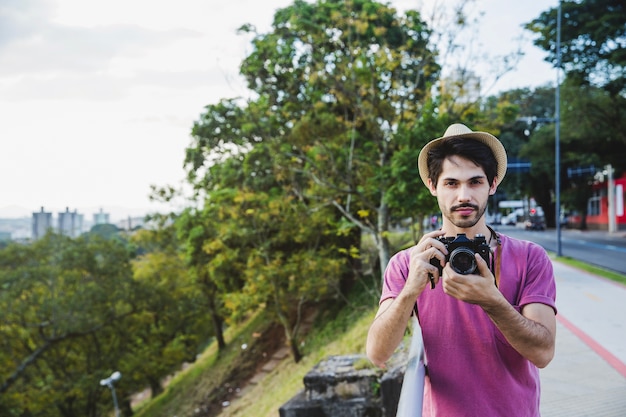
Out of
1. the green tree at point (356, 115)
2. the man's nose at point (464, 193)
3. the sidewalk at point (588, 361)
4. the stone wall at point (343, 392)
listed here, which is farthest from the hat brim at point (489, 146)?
the green tree at point (356, 115)

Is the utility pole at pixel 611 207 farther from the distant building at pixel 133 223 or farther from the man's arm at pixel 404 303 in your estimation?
the man's arm at pixel 404 303

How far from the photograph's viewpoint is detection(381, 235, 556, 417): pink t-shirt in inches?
61.5

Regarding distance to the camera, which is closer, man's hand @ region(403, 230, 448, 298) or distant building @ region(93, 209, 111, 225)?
man's hand @ region(403, 230, 448, 298)

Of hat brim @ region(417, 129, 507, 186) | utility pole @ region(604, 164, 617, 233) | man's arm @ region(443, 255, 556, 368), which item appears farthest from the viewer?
utility pole @ region(604, 164, 617, 233)

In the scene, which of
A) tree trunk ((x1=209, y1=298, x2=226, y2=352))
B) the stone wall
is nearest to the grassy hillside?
tree trunk ((x1=209, y1=298, x2=226, y2=352))

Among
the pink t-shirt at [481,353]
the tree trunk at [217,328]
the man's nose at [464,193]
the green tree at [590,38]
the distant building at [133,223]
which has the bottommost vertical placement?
the tree trunk at [217,328]

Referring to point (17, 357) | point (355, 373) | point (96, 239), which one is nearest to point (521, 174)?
point (96, 239)

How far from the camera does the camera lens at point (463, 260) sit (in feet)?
4.62

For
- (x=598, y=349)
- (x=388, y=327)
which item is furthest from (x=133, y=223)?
(x=388, y=327)

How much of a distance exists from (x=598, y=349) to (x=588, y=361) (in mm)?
601

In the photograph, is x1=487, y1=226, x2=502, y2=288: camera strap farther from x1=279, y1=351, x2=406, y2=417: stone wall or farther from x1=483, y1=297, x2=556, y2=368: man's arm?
x1=279, y1=351, x2=406, y2=417: stone wall

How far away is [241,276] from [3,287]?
7.82 m

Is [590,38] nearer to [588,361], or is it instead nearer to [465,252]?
[588,361]

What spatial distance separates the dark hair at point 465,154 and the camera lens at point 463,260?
0.40 meters
